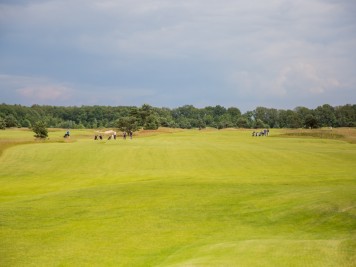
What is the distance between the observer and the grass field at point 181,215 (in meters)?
16.4

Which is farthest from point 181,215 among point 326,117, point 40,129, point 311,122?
point 326,117

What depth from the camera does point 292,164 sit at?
147 ft

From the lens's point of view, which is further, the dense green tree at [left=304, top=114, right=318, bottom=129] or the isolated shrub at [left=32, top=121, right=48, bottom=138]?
the dense green tree at [left=304, top=114, right=318, bottom=129]

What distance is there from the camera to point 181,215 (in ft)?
77.6

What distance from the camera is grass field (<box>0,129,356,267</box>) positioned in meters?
16.4

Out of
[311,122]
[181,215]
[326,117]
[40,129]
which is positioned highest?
[326,117]

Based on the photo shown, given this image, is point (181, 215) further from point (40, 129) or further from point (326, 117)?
point (326, 117)

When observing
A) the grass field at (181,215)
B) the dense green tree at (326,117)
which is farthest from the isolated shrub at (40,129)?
the dense green tree at (326,117)

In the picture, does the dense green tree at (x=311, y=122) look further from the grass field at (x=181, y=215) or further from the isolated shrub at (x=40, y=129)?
the grass field at (x=181, y=215)

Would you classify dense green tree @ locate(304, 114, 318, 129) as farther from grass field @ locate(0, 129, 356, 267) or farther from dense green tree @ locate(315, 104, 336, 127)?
grass field @ locate(0, 129, 356, 267)

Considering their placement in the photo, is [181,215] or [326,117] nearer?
[181,215]

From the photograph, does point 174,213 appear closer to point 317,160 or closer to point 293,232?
point 293,232

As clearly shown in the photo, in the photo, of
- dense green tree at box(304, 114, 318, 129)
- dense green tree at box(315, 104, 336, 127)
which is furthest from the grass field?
dense green tree at box(315, 104, 336, 127)

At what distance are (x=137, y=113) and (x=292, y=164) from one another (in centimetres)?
7960
